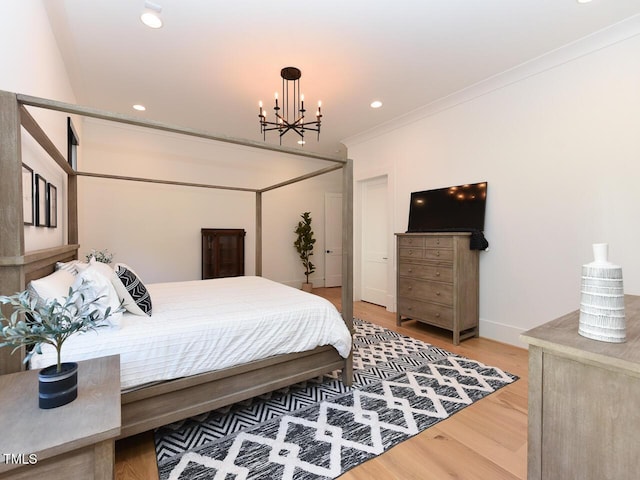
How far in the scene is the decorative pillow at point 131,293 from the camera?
1.83m

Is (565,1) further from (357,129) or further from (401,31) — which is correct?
(357,129)

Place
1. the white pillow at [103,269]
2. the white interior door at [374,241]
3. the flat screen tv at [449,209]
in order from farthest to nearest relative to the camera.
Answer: the white interior door at [374,241] → the flat screen tv at [449,209] → the white pillow at [103,269]

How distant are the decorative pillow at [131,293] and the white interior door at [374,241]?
3.53m

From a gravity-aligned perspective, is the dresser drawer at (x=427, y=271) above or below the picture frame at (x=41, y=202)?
below

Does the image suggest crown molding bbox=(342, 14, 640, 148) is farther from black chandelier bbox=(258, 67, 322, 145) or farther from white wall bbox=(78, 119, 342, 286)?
white wall bbox=(78, 119, 342, 286)

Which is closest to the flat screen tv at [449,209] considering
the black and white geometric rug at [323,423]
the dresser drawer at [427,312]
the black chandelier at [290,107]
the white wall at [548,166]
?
the white wall at [548,166]

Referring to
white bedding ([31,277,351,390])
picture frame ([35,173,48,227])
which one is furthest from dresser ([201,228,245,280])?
picture frame ([35,173,48,227])

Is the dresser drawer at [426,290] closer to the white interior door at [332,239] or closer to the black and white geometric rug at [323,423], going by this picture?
A: the black and white geometric rug at [323,423]

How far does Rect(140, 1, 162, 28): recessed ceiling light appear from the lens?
2.12 m

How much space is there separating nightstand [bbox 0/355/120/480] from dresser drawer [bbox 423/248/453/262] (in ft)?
10.1

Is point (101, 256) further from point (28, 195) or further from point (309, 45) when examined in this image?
point (309, 45)

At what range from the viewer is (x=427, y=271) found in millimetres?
3504

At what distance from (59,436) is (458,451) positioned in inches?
71.3

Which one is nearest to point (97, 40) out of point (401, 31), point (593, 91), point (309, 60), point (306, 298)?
point (309, 60)
